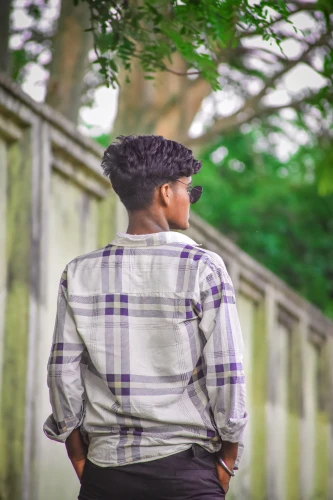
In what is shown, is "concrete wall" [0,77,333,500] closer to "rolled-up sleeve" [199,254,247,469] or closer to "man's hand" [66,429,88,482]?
"man's hand" [66,429,88,482]

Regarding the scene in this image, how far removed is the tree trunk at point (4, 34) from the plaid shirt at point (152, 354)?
2.77m

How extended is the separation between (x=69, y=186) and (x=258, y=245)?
8333 millimetres

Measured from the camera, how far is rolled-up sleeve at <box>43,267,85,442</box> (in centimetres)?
246

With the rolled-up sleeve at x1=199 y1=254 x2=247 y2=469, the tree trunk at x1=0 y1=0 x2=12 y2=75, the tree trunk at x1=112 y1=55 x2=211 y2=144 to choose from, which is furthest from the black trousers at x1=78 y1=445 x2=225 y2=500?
the tree trunk at x1=112 y1=55 x2=211 y2=144

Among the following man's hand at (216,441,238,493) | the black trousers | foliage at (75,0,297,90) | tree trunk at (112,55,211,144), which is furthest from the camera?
tree trunk at (112,55,211,144)

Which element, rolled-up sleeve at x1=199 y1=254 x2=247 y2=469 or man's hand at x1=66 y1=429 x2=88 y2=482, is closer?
rolled-up sleeve at x1=199 y1=254 x2=247 y2=469

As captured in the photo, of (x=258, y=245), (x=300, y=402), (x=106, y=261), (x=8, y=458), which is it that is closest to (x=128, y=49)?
(x=106, y=261)

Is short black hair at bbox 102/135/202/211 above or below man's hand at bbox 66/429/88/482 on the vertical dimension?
above

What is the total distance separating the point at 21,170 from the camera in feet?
14.6

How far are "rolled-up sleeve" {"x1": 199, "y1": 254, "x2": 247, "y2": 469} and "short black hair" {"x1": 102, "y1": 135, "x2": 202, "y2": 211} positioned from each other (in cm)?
32

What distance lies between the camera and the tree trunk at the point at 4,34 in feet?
15.9

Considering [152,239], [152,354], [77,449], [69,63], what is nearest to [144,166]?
[152,239]

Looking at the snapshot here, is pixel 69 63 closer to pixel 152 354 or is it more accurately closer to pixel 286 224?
pixel 152 354

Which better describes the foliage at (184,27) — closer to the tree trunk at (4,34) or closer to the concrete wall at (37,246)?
the concrete wall at (37,246)
